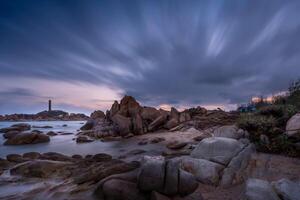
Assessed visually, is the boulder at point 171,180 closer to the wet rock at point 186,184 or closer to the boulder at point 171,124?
the wet rock at point 186,184

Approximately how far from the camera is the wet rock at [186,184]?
16.8 feet

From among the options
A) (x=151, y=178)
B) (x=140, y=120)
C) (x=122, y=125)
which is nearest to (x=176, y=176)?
(x=151, y=178)

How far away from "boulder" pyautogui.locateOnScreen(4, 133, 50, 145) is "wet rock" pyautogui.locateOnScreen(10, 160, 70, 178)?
10336 millimetres

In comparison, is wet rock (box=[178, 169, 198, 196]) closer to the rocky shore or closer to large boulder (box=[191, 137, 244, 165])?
the rocky shore

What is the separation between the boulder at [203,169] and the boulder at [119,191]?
2.26m

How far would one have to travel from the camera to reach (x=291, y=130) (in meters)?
A: 8.68

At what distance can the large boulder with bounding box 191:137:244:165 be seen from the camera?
7.12 metres

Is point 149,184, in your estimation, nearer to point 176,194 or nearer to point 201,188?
point 176,194

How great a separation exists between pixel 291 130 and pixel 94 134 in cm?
1714

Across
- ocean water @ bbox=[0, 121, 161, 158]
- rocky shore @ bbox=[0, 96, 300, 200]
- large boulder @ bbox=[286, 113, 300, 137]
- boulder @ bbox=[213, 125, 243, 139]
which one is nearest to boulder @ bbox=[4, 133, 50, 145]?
ocean water @ bbox=[0, 121, 161, 158]

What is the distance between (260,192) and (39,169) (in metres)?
7.12

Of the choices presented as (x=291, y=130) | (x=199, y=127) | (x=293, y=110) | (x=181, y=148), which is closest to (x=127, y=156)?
(x=181, y=148)

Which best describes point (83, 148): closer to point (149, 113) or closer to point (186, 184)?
point (186, 184)

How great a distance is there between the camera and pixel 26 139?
1680cm
